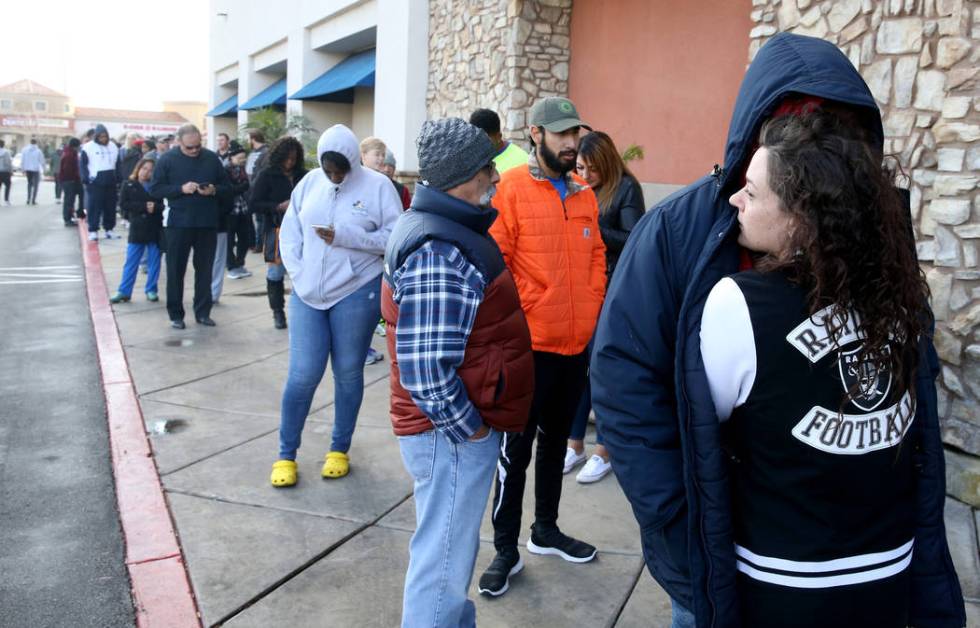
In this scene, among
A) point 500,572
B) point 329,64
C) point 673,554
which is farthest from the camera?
point 329,64

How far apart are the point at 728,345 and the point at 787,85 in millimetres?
551

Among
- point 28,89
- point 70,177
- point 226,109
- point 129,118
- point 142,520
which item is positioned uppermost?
point 28,89

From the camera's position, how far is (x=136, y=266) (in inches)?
396

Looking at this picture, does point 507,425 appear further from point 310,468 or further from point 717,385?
point 310,468

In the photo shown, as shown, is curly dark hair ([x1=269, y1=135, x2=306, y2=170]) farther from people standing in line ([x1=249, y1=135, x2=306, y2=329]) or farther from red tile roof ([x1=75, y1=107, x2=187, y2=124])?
red tile roof ([x1=75, y1=107, x2=187, y2=124])

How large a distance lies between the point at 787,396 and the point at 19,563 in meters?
3.66

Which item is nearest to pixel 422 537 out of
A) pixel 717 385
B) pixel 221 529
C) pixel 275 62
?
pixel 717 385

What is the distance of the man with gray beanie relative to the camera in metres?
2.55

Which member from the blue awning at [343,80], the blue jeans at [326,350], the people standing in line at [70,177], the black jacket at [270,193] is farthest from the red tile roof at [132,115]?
the blue jeans at [326,350]

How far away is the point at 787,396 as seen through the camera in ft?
5.42

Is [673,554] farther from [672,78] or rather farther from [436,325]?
[672,78]

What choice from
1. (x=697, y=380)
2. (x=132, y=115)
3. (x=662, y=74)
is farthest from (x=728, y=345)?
(x=132, y=115)

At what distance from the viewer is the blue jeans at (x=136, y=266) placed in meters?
10.0

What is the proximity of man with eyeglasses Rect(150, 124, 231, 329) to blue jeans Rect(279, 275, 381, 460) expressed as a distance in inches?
171
